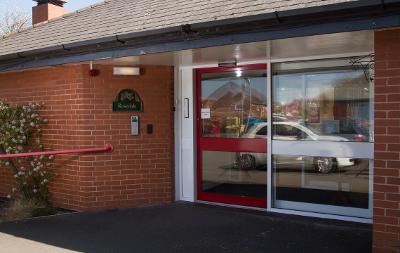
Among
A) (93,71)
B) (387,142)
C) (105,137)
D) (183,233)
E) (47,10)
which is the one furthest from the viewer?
(47,10)

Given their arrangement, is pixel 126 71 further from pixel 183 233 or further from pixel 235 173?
pixel 183 233

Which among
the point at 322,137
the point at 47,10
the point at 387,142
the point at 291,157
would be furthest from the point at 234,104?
the point at 47,10

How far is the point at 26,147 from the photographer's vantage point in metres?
7.70

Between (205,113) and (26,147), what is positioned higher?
(205,113)

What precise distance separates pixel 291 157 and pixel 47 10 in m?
5.86

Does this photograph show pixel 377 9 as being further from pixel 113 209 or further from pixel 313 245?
pixel 113 209

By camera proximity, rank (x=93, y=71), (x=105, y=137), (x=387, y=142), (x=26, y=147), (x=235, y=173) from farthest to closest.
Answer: (x=26, y=147)
(x=235, y=173)
(x=105, y=137)
(x=93, y=71)
(x=387, y=142)

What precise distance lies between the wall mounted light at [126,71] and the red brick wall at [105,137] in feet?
0.27

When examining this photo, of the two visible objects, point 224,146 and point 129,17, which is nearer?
point 129,17

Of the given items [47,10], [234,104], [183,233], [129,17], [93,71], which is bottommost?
[183,233]

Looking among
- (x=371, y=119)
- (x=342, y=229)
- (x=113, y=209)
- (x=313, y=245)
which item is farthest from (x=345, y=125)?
(x=113, y=209)

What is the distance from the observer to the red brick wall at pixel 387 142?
14.3 feet

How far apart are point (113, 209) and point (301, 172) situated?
2859 millimetres

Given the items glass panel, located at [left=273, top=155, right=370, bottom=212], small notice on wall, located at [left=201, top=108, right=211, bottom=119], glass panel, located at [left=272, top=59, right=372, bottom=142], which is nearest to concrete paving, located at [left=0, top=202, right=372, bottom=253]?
glass panel, located at [left=273, top=155, right=370, bottom=212]
